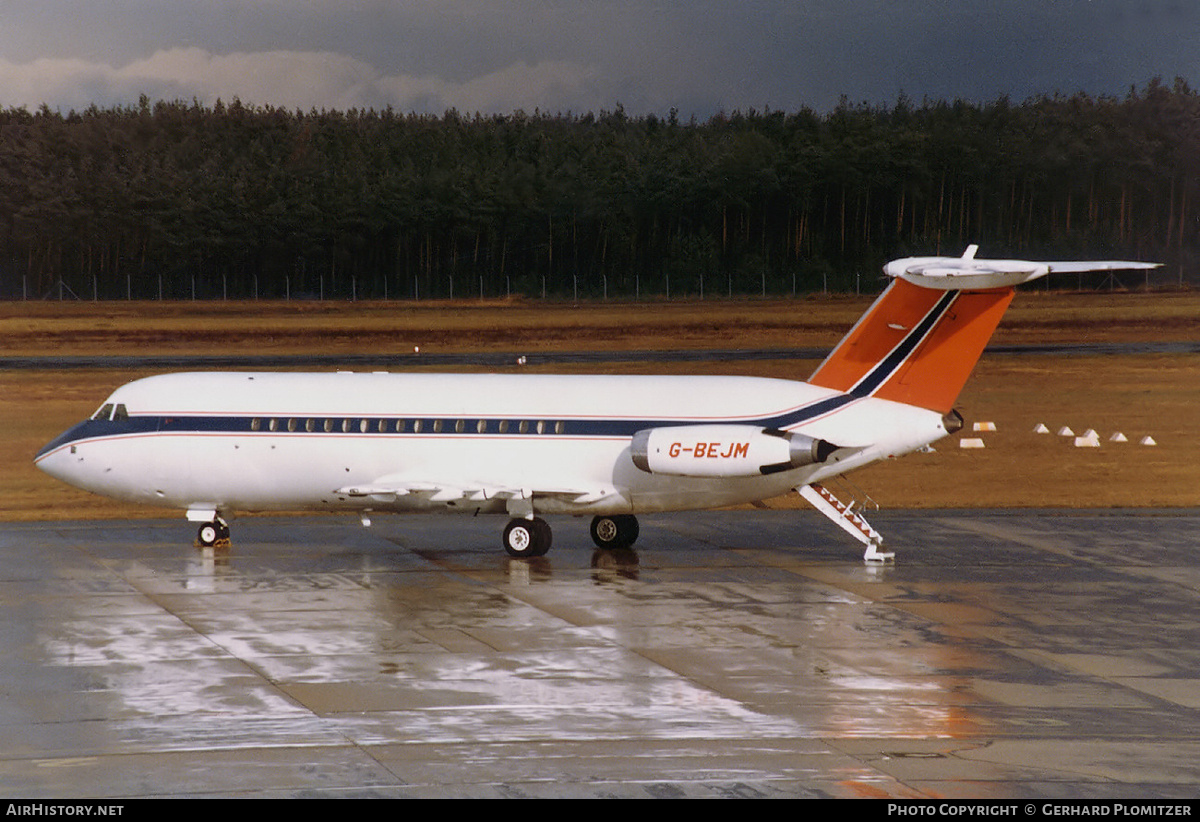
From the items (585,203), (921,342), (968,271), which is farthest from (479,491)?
(585,203)

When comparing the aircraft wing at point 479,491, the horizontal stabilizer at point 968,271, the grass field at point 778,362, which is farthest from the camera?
the grass field at point 778,362

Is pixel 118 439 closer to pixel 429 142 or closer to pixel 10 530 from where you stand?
pixel 10 530

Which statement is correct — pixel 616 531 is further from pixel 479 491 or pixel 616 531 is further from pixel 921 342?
pixel 921 342

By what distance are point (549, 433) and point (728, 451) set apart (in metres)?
3.52

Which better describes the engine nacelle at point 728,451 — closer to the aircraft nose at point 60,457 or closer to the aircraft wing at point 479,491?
the aircraft wing at point 479,491

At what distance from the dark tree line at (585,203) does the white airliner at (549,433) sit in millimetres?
44402

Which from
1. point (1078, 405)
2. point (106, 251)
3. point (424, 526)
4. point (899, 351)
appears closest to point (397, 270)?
point (106, 251)

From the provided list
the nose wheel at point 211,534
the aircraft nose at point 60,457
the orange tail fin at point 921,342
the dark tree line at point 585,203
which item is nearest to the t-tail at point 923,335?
the orange tail fin at point 921,342

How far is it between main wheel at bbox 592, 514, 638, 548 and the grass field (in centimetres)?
1048

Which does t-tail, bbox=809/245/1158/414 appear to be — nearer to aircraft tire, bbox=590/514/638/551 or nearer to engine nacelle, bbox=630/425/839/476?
engine nacelle, bbox=630/425/839/476

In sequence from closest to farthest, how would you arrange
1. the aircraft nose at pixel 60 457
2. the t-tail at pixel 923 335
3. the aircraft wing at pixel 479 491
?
the t-tail at pixel 923 335, the aircraft wing at pixel 479 491, the aircraft nose at pixel 60 457

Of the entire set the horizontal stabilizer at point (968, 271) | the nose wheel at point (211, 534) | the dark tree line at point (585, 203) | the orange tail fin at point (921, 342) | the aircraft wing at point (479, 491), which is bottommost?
the nose wheel at point (211, 534)

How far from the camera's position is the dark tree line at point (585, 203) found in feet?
243

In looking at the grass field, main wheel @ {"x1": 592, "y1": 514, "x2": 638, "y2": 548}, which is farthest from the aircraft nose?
main wheel @ {"x1": 592, "y1": 514, "x2": 638, "y2": 548}
